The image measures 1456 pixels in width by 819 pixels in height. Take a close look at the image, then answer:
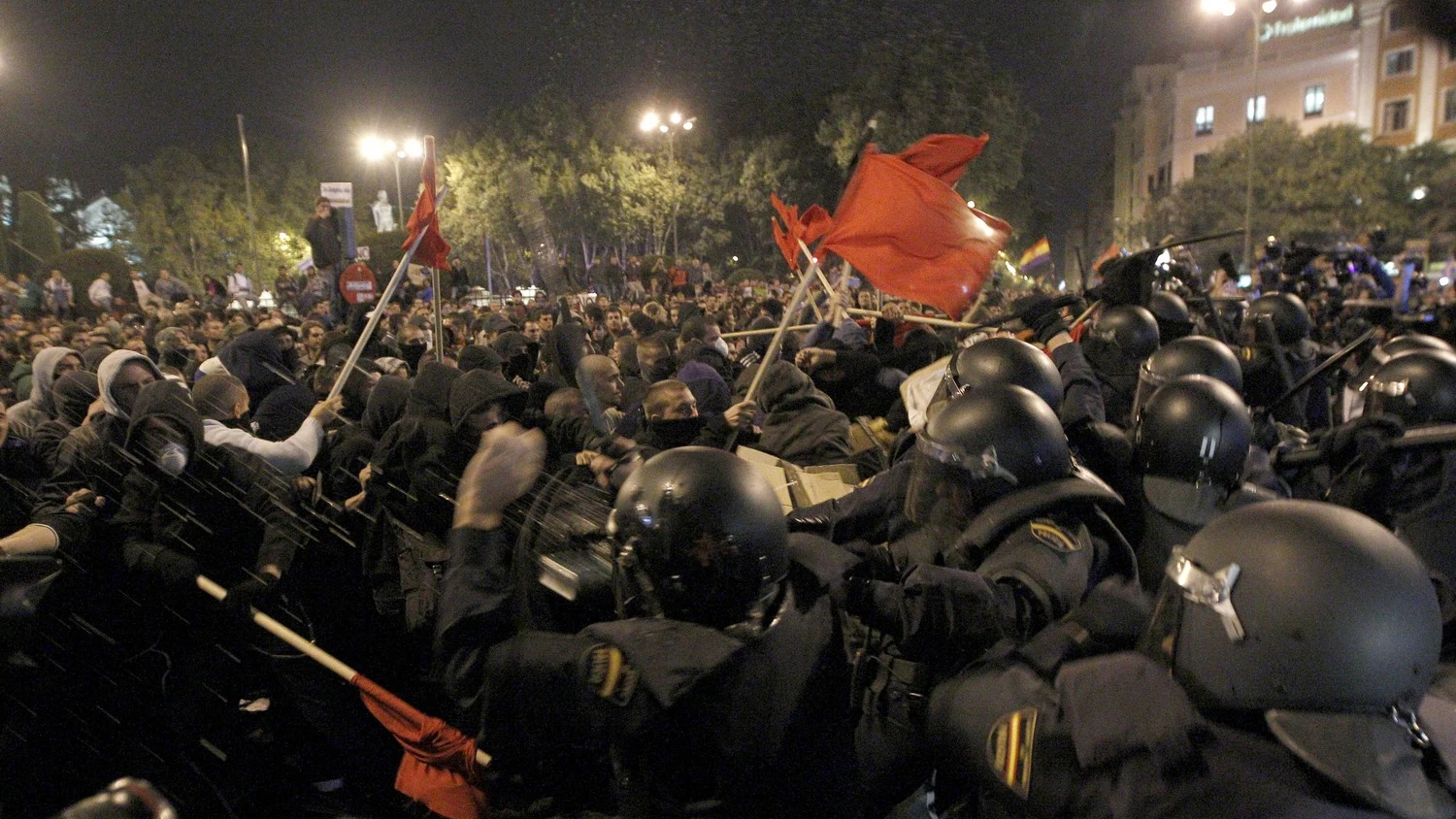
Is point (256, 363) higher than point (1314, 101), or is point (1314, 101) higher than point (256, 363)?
point (1314, 101)

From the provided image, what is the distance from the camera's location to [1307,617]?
5.84 feet

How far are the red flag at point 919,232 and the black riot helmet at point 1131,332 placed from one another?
1311 millimetres

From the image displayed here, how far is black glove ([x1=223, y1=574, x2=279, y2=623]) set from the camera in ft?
13.7

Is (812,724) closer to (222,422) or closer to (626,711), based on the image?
(626,711)

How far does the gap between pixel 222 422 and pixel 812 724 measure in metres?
4.13

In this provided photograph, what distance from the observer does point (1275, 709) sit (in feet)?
5.83

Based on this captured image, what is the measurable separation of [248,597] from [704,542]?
2.84 m

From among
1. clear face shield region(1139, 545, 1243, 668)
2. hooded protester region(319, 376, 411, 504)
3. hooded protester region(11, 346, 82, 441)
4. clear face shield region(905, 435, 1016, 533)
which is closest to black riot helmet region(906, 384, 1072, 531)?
clear face shield region(905, 435, 1016, 533)

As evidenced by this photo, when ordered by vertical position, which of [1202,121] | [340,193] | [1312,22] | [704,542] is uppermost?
[1312,22]

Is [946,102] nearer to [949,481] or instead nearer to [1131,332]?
[1131,332]

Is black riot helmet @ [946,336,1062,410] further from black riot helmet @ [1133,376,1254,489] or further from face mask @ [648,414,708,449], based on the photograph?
face mask @ [648,414,708,449]

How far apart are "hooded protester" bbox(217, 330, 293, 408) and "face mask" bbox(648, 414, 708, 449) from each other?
3.56 m

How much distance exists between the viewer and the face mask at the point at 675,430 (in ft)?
16.4

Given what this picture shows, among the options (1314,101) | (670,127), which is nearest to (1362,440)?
(670,127)
